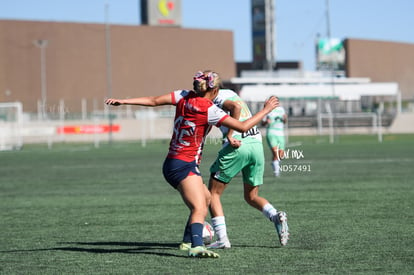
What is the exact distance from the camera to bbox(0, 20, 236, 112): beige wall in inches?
2913

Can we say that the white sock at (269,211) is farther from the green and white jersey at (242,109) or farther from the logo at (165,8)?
the logo at (165,8)

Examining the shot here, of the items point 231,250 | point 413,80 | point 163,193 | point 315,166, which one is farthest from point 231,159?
point 413,80

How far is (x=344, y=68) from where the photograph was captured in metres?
102

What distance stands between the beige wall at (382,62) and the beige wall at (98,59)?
1845cm

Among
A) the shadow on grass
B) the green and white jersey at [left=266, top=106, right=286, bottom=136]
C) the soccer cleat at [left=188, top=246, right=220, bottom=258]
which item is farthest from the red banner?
Result: the soccer cleat at [left=188, top=246, right=220, bottom=258]

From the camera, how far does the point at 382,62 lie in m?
105

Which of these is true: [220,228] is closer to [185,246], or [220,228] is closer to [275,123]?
[185,246]

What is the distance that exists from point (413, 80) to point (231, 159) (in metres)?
101

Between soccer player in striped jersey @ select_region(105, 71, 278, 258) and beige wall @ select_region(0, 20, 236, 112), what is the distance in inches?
2219

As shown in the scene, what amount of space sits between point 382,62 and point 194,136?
9943cm

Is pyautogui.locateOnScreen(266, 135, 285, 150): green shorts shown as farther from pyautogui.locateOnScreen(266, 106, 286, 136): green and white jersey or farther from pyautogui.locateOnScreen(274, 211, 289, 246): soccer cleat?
pyautogui.locateOnScreen(274, 211, 289, 246): soccer cleat

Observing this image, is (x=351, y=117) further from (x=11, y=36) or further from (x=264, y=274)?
(x=264, y=274)

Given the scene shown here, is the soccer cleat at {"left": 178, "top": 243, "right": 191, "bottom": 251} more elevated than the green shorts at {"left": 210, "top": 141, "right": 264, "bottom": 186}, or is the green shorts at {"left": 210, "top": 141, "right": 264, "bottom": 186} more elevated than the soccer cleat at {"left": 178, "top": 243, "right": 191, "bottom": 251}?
the green shorts at {"left": 210, "top": 141, "right": 264, "bottom": 186}

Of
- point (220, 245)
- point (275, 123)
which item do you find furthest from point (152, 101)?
point (275, 123)
